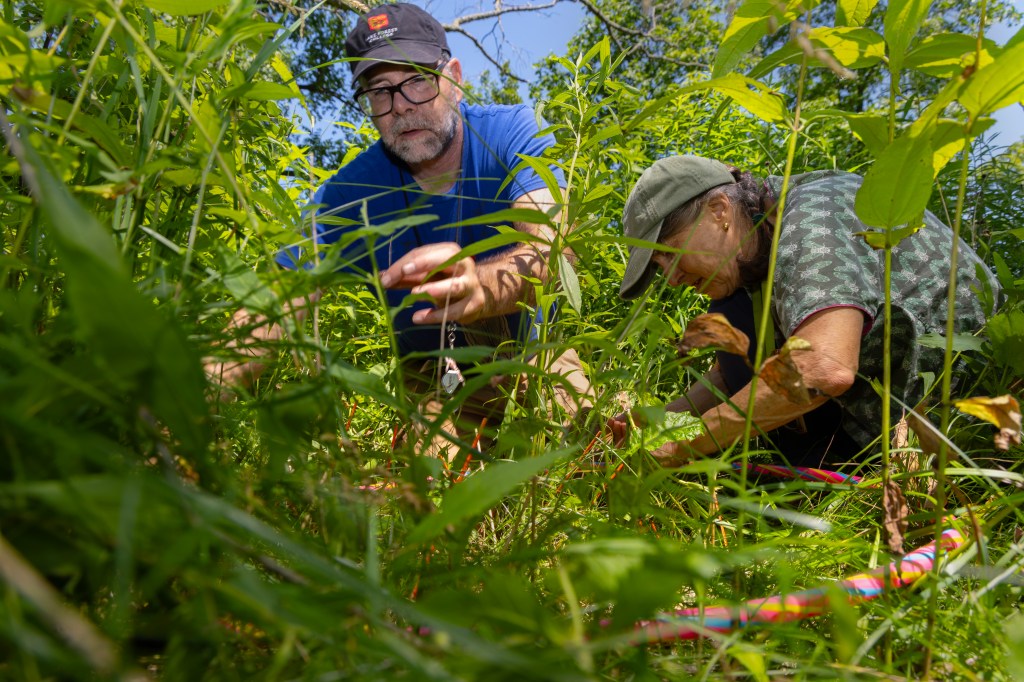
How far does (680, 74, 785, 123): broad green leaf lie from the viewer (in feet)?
1.74

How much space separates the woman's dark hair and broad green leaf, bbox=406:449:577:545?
1260 millimetres

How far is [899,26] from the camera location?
0.54 m

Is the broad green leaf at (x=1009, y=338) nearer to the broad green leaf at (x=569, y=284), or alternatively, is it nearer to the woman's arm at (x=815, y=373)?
the woman's arm at (x=815, y=373)

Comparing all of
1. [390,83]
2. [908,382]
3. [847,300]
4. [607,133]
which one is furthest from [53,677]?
[390,83]

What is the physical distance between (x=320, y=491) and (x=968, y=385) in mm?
1328

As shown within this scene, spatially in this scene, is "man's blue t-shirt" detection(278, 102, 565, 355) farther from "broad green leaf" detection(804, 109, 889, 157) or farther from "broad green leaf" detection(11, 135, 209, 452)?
"broad green leaf" detection(11, 135, 209, 452)

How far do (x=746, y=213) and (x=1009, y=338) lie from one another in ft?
2.40

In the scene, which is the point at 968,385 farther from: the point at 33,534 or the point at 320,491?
the point at 33,534

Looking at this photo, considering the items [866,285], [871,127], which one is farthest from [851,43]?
[866,285]

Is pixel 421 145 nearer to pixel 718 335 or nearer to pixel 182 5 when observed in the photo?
pixel 182 5

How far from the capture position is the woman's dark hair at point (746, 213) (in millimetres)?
1541

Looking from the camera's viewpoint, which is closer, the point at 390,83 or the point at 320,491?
the point at 320,491

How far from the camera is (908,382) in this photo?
1.36m

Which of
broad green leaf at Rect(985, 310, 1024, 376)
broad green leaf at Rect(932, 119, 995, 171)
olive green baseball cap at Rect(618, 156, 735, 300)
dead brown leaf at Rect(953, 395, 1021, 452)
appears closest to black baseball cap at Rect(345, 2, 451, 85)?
olive green baseball cap at Rect(618, 156, 735, 300)
